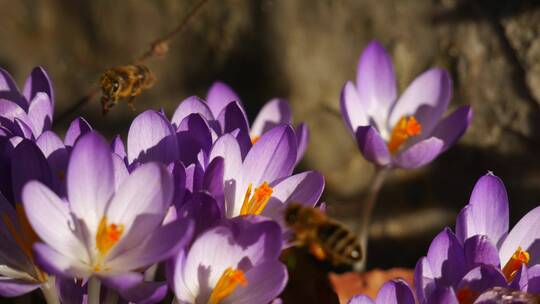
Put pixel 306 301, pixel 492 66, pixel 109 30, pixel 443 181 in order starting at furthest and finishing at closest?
pixel 109 30 → pixel 443 181 → pixel 492 66 → pixel 306 301

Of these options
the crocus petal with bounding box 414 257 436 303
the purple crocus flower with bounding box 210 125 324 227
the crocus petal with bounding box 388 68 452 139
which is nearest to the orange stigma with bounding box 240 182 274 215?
the purple crocus flower with bounding box 210 125 324 227

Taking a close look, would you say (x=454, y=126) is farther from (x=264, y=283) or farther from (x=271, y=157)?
(x=264, y=283)

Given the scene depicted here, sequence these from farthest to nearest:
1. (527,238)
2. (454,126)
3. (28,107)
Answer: (454,126), (28,107), (527,238)

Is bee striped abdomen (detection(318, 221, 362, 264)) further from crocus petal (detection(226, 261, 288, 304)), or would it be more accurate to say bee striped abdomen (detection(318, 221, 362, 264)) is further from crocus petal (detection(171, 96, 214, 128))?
crocus petal (detection(171, 96, 214, 128))

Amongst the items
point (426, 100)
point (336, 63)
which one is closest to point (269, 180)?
point (426, 100)

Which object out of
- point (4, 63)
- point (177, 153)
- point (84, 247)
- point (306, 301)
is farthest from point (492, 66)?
point (4, 63)

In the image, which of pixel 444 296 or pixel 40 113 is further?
pixel 40 113

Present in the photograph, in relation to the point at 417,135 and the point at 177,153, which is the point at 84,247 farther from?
the point at 417,135
